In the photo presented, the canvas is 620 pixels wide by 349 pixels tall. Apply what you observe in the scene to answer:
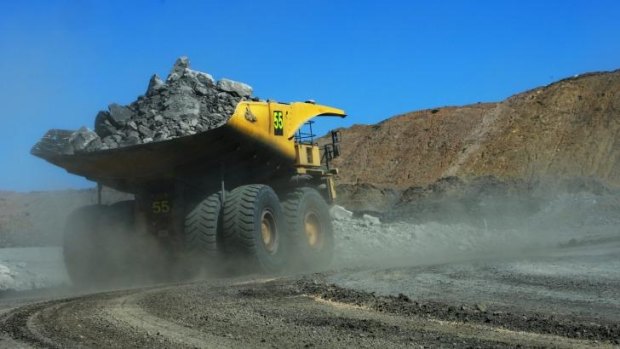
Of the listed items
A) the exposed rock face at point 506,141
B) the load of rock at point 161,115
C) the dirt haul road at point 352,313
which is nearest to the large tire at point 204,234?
the dirt haul road at point 352,313

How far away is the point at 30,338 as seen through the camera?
630 centimetres

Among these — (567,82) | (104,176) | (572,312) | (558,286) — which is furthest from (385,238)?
(567,82)

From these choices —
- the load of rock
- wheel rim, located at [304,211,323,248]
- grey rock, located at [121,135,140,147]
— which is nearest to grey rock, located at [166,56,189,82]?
the load of rock

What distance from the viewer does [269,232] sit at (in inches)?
522

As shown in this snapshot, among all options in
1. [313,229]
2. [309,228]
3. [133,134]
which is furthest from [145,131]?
[313,229]

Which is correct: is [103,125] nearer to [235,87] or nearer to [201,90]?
[201,90]

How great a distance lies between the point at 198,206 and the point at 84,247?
8.86 feet

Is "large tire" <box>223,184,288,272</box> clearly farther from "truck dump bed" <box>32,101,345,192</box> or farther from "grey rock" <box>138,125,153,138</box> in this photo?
"grey rock" <box>138,125,153,138</box>

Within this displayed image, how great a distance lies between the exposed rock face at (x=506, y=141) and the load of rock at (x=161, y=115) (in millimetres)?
26642

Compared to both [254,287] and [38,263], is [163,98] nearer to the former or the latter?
[254,287]

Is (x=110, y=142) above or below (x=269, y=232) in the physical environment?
above

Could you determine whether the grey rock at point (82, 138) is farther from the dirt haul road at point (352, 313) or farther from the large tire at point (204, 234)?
the dirt haul road at point (352, 313)

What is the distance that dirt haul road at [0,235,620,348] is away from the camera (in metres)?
5.94

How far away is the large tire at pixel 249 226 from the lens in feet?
39.2
